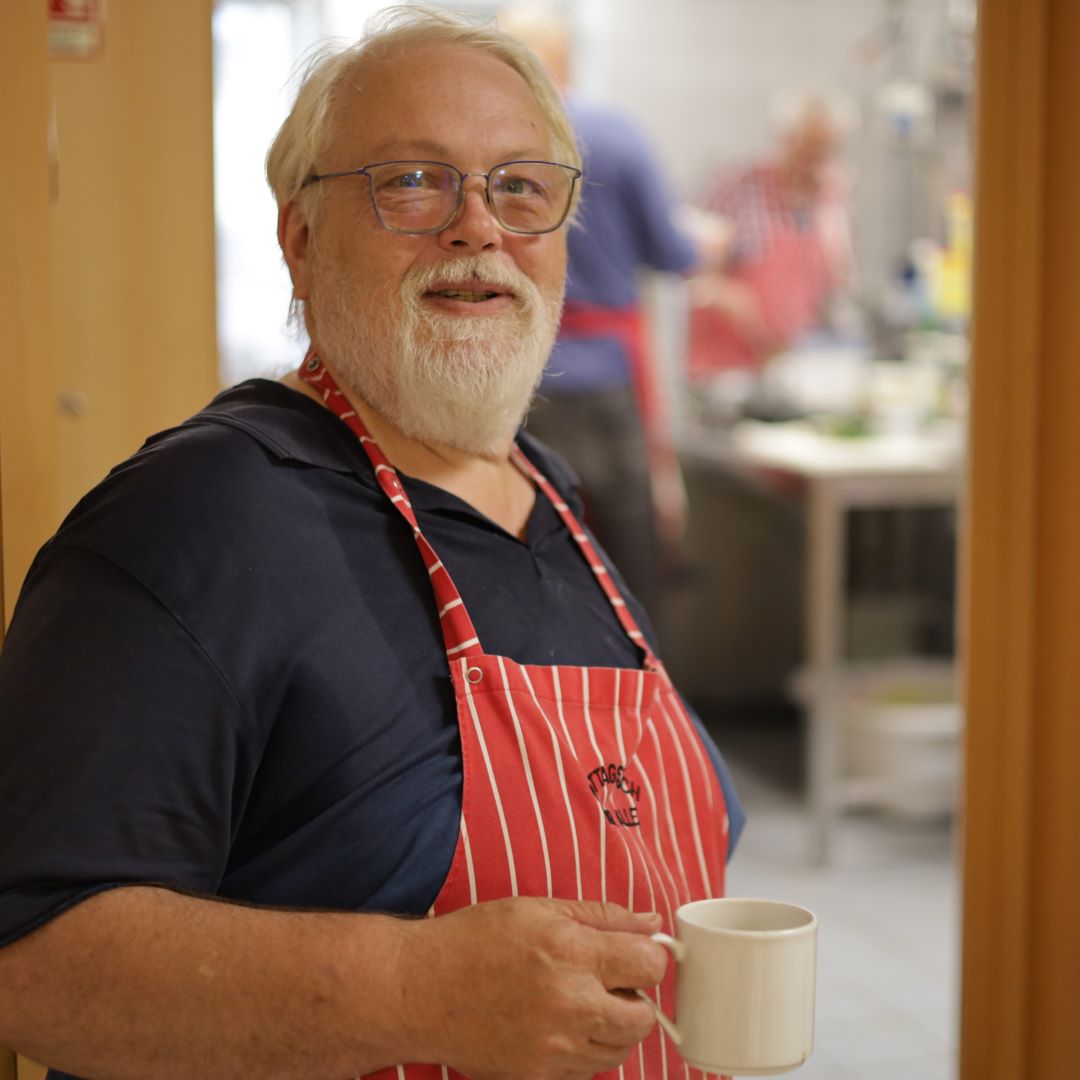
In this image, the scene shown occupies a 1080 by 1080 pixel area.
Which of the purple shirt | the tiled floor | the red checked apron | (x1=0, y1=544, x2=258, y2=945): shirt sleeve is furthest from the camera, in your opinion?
the purple shirt

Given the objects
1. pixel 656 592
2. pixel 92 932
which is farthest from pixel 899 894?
pixel 92 932

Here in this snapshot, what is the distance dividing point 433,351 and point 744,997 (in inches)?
21.8

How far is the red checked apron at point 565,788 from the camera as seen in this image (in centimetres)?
103

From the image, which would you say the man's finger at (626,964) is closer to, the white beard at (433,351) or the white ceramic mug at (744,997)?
the white ceramic mug at (744,997)

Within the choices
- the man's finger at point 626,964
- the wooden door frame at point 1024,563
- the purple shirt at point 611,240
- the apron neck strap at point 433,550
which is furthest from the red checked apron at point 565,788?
the purple shirt at point 611,240

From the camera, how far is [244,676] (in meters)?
0.95

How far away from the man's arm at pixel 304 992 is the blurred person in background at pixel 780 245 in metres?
3.77

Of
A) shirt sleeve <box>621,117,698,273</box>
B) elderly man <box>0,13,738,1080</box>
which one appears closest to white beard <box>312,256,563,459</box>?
elderly man <box>0,13,738,1080</box>

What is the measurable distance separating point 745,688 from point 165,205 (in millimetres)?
3262

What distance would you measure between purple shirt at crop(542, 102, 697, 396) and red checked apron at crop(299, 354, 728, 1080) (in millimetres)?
2039

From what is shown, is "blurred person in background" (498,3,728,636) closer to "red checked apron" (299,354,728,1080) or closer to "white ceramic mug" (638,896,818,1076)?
"red checked apron" (299,354,728,1080)

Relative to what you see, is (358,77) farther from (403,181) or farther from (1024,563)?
(1024,563)

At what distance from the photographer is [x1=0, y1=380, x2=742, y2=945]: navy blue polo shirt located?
0.88 m

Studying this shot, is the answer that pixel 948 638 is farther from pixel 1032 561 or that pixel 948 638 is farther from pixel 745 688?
pixel 1032 561
